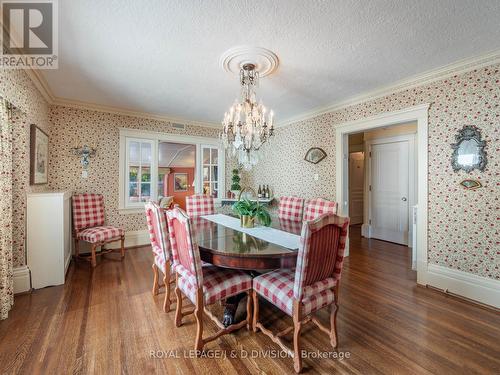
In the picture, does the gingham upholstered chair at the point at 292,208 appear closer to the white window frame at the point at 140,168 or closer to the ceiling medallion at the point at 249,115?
the ceiling medallion at the point at 249,115

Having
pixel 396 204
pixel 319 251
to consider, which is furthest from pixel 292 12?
pixel 396 204

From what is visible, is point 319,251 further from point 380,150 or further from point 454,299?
point 380,150

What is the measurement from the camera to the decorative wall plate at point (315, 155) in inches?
156

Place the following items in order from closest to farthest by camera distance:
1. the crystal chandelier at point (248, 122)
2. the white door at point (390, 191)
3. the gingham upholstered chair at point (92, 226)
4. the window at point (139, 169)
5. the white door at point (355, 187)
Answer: the crystal chandelier at point (248, 122)
the gingham upholstered chair at point (92, 226)
the window at point (139, 169)
the white door at point (390, 191)
the white door at point (355, 187)

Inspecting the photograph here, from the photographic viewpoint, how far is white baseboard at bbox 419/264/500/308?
2289 mm

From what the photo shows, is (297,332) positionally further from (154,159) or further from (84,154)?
(84,154)

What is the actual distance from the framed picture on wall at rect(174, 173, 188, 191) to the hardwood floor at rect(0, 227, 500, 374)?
5.63 meters

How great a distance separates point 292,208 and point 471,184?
78.5 inches

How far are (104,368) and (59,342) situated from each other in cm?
55

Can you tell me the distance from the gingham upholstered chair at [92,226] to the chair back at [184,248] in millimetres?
2066

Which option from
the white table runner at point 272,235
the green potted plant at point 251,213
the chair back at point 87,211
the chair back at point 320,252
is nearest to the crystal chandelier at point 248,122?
the green potted plant at point 251,213

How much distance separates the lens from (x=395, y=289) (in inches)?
105

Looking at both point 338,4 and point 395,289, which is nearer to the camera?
point 338,4

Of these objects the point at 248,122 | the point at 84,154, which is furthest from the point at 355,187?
the point at 84,154
